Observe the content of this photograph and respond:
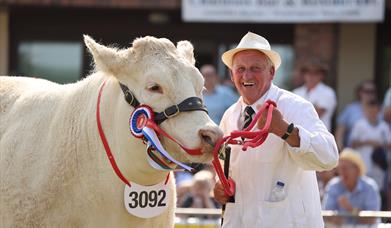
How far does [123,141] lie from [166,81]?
0.46m

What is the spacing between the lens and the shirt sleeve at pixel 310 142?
5.07 m

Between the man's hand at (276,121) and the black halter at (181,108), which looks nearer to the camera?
the black halter at (181,108)

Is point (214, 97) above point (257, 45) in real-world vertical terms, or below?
above

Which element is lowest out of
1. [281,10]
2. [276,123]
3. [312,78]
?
[276,123]

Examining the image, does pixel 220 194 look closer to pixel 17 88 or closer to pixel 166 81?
pixel 166 81

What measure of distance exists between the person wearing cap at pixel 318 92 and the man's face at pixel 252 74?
233 inches

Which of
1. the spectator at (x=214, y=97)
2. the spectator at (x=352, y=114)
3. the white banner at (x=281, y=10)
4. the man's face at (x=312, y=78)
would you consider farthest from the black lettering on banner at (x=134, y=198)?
the white banner at (x=281, y=10)

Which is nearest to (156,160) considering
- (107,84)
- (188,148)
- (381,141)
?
(188,148)

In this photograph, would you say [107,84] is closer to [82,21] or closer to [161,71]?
[161,71]

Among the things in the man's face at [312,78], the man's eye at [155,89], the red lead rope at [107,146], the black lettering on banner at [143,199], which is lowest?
the black lettering on banner at [143,199]

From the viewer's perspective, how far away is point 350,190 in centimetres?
980

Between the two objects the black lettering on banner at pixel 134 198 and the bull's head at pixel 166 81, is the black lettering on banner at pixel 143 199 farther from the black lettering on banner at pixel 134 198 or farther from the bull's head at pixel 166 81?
the bull's head at pixel 166 81

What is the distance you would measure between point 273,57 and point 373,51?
818 cm

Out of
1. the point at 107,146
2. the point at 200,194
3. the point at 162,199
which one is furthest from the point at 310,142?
the point at 200,194
